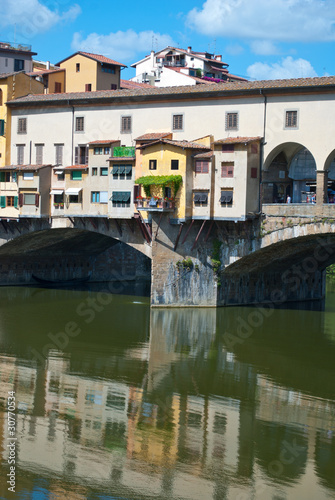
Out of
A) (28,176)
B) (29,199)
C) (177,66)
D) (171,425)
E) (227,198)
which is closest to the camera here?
(171,425)

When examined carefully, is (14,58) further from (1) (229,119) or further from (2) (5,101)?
(1) (229,119)

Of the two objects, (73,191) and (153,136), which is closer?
(153,136)

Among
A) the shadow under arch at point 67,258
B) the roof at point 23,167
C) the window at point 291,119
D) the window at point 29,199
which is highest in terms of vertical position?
the window at point 291,119

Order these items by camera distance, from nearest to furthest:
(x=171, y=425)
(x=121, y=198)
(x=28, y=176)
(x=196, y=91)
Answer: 1. (x=171, y=425)
2. (x=196, y=91)
3. (x=121, y=198)
4. (x=28, y=176)

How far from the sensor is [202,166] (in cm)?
3819

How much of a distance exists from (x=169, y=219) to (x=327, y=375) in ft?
46.5

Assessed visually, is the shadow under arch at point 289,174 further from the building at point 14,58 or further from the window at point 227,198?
the building at point 14,58

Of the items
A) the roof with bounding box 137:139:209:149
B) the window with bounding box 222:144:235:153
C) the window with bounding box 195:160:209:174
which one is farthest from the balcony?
the window with bounding box 222:144:235:153

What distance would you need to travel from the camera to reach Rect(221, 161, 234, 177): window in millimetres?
37531

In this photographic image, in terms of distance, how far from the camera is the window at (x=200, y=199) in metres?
38.2

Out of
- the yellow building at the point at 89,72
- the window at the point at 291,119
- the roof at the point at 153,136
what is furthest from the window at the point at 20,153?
the window at the point at 291,119

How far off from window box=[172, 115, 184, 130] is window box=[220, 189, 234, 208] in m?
4.91

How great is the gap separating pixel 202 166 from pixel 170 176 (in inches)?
65.7

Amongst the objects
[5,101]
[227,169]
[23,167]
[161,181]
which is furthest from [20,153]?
[227,169]
